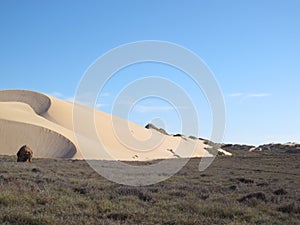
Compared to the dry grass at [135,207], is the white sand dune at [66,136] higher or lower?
higher

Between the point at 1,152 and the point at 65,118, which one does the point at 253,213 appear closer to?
the point at 1,152

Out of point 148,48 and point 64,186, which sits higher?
point 148,48

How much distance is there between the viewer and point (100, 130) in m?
72.0

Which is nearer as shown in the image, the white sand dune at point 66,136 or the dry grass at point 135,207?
the dry grass at point 135,207

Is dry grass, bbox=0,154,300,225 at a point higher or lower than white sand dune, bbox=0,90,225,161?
lower

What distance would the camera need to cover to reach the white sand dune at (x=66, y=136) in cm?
5319

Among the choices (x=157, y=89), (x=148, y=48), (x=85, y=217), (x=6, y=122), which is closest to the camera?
(x=85, y=217)

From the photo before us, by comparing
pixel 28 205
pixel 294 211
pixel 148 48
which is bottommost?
pixel 28 205

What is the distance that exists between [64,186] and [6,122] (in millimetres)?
43651

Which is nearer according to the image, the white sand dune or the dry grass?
the dry grass

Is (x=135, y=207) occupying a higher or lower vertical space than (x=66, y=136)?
lower

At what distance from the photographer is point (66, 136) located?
186 feet

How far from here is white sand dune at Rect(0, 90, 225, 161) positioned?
174 ft

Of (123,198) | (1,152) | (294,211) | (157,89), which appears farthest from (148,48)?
(1,152)
